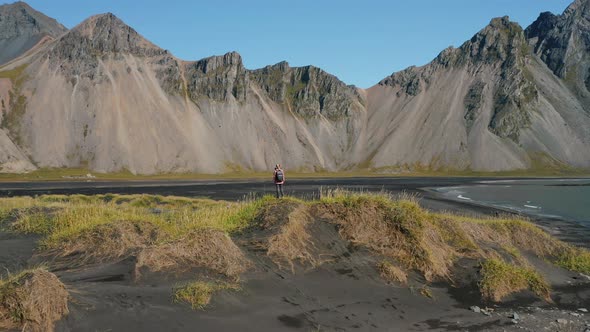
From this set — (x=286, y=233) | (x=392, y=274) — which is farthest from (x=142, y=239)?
(x=392, y=274)

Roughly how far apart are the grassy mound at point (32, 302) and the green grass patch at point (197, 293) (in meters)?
2.65

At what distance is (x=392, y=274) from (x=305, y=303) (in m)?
→ 3.98

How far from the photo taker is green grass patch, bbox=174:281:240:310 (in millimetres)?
11266

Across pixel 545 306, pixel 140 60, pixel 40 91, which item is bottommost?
pixel 545 306

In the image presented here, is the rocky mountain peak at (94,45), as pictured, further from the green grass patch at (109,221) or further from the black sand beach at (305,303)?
the black sand beach at (305,303)

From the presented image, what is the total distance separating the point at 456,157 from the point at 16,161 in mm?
165537

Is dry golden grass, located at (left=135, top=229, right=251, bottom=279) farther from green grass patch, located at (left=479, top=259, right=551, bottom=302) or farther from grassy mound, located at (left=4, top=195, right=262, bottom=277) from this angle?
green grass patch, located at (left=479, top=259, right=551, bottom=302)

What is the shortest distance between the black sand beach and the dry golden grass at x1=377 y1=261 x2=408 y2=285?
28 centimetres

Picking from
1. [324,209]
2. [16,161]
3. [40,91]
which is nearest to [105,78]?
[40,91]

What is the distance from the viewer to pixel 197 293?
37.7ft

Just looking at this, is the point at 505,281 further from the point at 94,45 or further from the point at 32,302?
the point at 94,45

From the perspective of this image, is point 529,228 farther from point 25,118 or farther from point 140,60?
point 140,60

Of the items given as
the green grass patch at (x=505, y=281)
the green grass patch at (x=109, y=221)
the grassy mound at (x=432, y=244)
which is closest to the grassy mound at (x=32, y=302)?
the green grass patch at (x=109, y=221)

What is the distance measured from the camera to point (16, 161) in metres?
135
